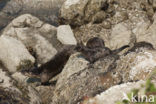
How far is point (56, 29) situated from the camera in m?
11.2

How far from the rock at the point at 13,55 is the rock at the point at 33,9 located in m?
4.36

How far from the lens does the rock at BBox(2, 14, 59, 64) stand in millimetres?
9422

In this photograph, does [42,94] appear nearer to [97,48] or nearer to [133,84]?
[97,48]

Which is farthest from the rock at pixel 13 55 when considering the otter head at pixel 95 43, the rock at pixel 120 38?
the rock at pixel 120 38

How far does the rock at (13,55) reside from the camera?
26.7 feet

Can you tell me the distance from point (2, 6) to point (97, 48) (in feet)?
30.8

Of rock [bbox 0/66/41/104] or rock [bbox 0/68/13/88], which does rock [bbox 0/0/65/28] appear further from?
rock [bbox 0/66/41/104]

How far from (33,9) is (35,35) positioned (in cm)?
421

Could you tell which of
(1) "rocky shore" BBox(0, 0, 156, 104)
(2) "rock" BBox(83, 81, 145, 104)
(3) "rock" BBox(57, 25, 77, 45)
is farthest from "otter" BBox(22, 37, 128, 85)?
(2) "rock" BBox(83, 81, 145, 104)

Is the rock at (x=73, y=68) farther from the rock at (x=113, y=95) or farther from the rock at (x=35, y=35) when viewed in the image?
the rock at (x=35, y=35)

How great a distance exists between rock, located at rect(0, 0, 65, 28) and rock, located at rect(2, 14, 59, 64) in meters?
1.46

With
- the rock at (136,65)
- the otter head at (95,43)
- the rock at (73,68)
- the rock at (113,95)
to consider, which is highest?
the rock at (113,95)

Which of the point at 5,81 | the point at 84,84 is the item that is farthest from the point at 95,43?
the point at 5,81

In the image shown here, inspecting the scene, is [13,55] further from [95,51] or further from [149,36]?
[149,36]
